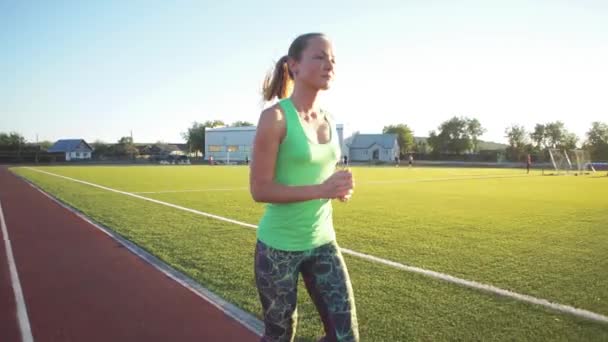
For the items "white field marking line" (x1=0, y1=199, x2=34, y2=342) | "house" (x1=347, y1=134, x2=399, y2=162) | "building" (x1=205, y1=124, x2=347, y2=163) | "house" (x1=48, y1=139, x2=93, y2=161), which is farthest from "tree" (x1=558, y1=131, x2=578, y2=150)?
"house" (x1=48, y1=139, x2=93, y2=161)

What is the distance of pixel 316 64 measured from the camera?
1.99 meters

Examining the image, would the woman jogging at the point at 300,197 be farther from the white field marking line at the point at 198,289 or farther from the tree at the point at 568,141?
the tree at the point at 568,141

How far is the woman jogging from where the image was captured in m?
1.87

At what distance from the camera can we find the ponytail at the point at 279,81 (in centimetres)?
227

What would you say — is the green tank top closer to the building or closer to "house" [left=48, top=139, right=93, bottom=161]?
the building

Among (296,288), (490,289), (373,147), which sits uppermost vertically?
(373,147)

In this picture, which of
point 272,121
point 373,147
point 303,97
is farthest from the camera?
point 373,147

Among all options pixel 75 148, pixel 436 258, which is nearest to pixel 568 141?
pixel 436 258

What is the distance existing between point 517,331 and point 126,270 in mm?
4981

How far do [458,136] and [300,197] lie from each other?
313ft

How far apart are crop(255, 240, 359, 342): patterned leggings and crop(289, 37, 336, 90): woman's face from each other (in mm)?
857

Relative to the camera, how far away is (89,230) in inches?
349

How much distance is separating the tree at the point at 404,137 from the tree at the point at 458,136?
1039cm

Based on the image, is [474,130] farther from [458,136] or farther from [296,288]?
[296,288]
